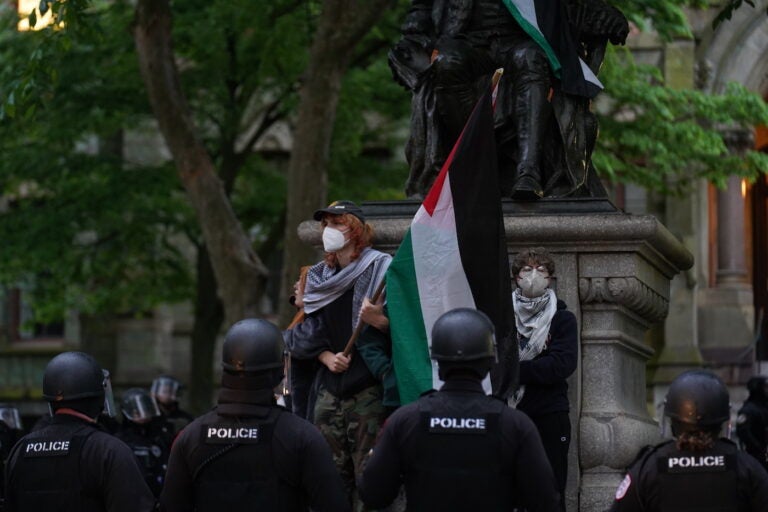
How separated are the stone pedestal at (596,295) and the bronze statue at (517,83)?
0.42 m

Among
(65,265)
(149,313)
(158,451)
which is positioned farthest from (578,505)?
(149,313)

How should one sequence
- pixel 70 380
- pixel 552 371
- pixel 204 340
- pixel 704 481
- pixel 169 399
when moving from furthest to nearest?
pixel 204 340
pixel 169 399
pixel 552 371
pixel 70 380
pixel 704 481

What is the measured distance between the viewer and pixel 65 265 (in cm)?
2373

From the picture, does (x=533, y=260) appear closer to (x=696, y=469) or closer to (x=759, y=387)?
(x=696, y=469)

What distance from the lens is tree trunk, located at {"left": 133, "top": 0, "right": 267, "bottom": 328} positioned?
61.0 feet

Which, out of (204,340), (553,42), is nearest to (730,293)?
(204,340)

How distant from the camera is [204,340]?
24594mm

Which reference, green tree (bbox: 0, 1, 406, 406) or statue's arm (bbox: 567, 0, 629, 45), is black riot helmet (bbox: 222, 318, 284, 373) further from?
green tree (bbox: 0, 1, 406, 406)

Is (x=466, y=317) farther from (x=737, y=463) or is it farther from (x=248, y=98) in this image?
(x=248, y=98)

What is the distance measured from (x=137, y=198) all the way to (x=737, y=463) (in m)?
18.7

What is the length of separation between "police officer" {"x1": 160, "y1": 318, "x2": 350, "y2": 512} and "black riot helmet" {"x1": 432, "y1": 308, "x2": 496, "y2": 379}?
1.83 feet

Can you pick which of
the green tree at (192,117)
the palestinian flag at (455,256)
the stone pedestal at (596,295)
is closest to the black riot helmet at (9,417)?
the stone pedestal at (596,295)

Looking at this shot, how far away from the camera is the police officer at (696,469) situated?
20.0 feet

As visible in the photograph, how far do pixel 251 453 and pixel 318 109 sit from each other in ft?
39.9
